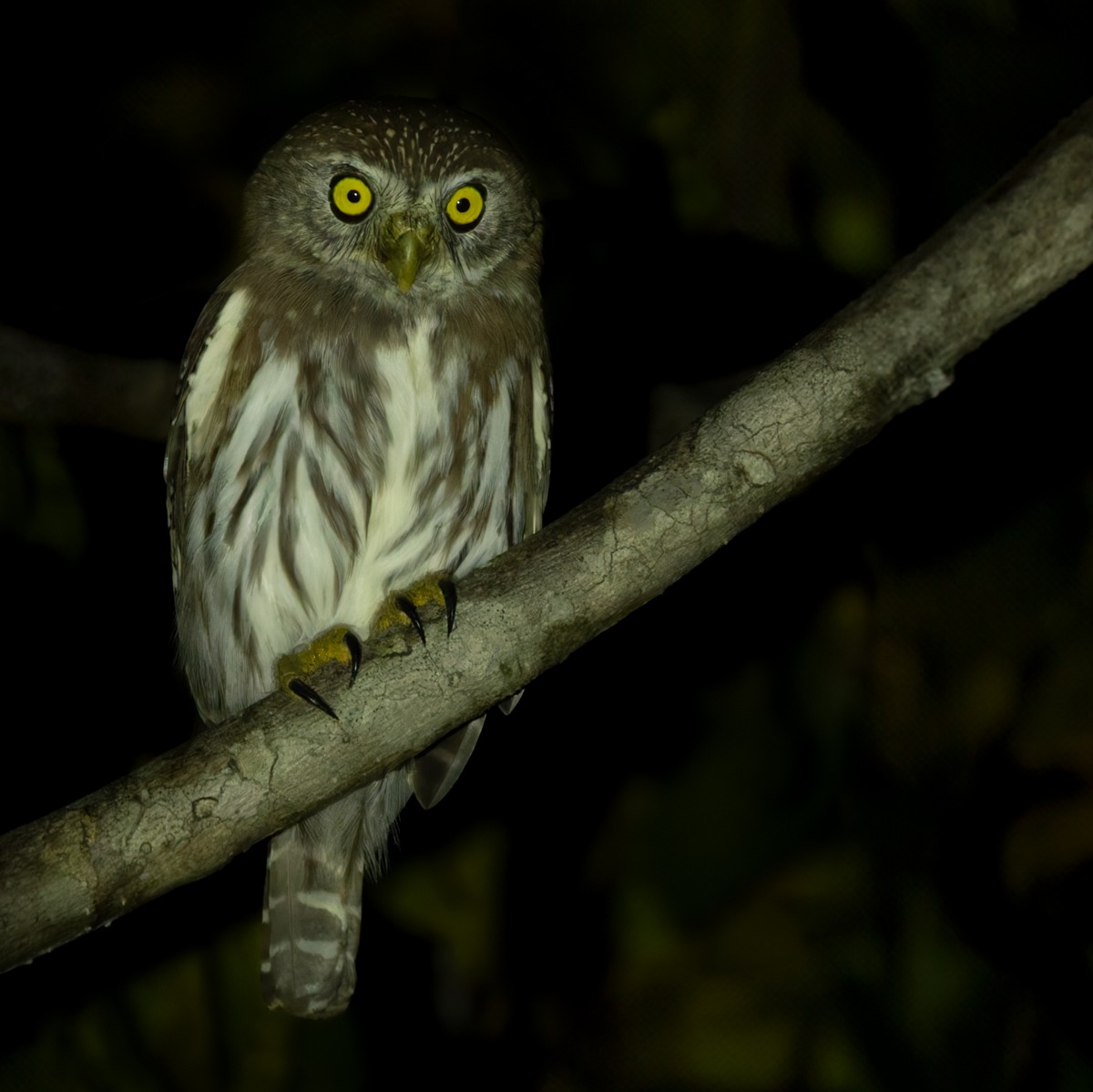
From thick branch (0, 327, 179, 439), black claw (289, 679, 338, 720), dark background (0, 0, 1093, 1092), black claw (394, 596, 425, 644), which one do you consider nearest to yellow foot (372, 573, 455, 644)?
black claw (394, 596, 425, 644)

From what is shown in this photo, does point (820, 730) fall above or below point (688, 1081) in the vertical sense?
above

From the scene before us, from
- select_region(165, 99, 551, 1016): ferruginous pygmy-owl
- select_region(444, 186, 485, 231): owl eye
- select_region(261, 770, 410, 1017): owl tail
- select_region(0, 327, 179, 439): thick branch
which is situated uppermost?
select_region(0, 327, 179, 439): thick branch

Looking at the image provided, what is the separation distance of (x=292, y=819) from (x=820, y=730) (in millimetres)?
2135

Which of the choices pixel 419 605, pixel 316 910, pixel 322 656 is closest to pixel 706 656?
pixel 316 910

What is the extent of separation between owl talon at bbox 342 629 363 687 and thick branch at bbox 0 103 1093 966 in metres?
0.03

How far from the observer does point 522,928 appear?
3.80 m

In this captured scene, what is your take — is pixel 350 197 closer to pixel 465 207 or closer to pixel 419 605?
pixel 465 207

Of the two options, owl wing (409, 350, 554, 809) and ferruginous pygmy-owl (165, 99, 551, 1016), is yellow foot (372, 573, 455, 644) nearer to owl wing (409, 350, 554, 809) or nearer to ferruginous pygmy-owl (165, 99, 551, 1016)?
ferruginous pygmy-owl (165, 99, 551, 1016)

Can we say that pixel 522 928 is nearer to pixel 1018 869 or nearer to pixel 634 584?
pixel 1018 869

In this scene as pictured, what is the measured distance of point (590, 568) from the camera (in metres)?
1.91

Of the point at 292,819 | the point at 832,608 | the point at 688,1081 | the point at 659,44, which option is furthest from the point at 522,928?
the point at 659,44

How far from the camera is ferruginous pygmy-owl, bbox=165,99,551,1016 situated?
2316 millimetres

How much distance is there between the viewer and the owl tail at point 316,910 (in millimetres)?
2580

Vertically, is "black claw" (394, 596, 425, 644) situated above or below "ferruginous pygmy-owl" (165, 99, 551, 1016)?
below
